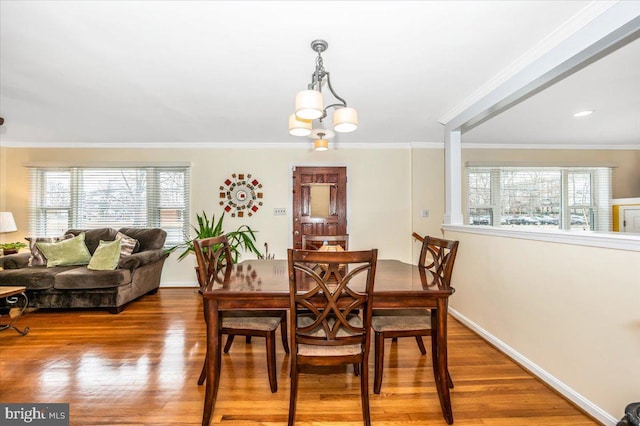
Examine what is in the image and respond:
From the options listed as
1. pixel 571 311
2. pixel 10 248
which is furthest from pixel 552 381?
pixel 10 248

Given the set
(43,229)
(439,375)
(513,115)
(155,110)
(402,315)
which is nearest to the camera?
(439,375)

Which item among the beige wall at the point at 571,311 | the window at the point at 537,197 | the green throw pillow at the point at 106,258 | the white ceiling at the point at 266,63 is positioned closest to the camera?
the beige wall at the point at 571,311

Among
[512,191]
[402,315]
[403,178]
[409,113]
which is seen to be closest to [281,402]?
[402,315]

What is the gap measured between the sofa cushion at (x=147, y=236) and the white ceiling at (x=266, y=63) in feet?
4.68

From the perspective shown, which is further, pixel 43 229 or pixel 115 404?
pixel 43 229

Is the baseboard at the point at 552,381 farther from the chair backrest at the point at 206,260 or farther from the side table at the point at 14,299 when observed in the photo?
the side table at the point at 14,299

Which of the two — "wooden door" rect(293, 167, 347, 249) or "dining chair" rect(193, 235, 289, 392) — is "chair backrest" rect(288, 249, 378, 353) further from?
"wooden door" rect(293, 167, 347, 249)

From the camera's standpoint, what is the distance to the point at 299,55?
2137 millimetres

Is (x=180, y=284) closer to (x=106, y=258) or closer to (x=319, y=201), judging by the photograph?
(x=106, y=258)

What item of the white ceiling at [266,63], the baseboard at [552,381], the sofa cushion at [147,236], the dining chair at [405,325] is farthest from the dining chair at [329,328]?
the sofa cushion at [147,236]

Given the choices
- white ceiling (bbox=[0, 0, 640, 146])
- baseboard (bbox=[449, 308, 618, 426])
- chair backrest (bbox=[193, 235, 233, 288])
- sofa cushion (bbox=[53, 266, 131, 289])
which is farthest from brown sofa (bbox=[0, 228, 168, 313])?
baseboard (bbox=[449, 308, 618, 426])

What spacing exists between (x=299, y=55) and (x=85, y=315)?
12.1ft

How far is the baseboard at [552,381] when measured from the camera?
1.66 metres

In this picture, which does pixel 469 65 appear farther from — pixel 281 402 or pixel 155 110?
pixel 155 110
